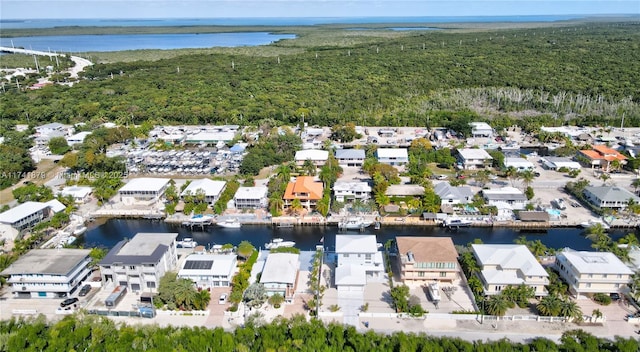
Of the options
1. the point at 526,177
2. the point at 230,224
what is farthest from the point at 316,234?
the point at 526,177

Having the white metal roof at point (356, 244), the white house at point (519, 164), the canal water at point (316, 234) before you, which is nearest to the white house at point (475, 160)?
the white house at point (519, 164)

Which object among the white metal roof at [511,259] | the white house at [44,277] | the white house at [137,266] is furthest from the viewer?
the white house at [137,266]

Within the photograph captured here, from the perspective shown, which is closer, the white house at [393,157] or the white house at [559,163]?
the white house at [559,163]

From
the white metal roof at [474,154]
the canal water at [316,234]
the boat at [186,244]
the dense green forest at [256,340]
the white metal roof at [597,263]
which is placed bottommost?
the canal water at [316,234]

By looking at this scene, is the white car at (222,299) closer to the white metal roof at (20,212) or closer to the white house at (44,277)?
the white house at (44,277)

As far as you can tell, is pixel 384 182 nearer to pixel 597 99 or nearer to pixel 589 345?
pixel 589 345

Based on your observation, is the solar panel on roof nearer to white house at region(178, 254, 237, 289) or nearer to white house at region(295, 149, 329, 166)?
white house at region(178, 254, 237, 289)

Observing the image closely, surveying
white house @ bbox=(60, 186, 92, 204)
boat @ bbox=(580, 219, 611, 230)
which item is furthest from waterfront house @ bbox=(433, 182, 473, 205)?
white house @ bbox=(60, 186, 92, 204)

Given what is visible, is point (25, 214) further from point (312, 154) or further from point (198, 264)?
point (312, 154)

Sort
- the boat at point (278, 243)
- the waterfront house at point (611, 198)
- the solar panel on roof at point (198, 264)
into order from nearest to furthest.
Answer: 1. the solar panel on roof at point (198, 264)
2. the boat at point (278, 243)
3. the waterfront house at point (611, 198)
